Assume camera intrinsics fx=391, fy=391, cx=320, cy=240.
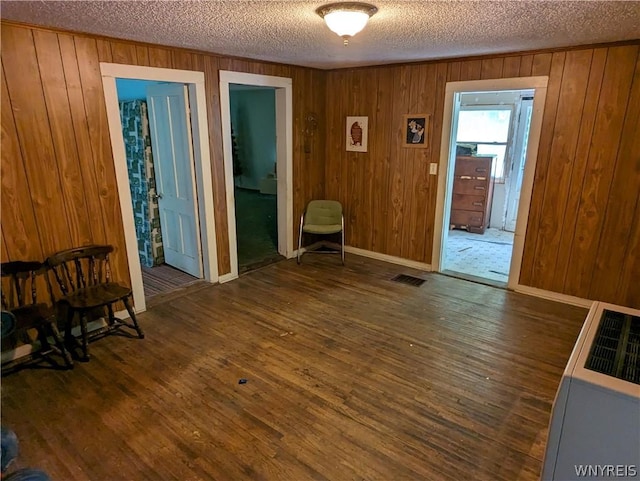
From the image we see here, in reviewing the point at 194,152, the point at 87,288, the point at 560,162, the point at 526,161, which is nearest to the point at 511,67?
the point at 526,161

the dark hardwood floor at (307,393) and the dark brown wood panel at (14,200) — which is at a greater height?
the dark brown wood panel at (14,200)

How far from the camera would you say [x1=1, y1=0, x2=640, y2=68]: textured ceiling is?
2062 mm

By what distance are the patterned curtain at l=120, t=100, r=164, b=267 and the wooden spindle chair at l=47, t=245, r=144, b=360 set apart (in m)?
1.36

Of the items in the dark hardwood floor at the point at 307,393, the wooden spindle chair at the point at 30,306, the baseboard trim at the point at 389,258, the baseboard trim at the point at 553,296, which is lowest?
the dark hardwood floor at the point at 307,393

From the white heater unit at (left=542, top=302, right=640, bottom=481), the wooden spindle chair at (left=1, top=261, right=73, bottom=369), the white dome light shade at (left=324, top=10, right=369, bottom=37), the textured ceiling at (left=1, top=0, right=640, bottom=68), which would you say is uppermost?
the textured ceiling at (left=1, top=0, right=640, bottom=68)

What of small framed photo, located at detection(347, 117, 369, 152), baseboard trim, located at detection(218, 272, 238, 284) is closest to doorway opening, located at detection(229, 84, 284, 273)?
small framed photo, located at detection(347, 117, 369, 152)

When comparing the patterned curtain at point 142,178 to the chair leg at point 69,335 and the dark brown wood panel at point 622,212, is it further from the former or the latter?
the dark brown wood panel at point 622,212

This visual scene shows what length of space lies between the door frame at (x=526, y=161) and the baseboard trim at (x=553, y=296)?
9cm

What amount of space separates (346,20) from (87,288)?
2.64 meters

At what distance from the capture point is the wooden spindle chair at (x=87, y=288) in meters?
2.81

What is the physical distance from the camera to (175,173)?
4055 mm

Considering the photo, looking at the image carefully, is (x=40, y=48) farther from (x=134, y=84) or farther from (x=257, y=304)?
(x=257, y=304)

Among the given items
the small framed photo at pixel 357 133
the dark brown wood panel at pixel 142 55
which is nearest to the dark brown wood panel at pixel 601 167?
the small framed photo at pixel 357 133

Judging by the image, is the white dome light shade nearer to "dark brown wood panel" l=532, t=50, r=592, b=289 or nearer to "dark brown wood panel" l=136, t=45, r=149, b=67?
"dark brown wood panel" l=136, t=45, r=149, b=67
